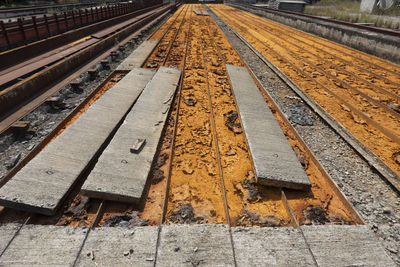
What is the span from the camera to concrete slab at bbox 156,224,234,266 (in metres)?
3.16

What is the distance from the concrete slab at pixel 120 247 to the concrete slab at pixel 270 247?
134cm

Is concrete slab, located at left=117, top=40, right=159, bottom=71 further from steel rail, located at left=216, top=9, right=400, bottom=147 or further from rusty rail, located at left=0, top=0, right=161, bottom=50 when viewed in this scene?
steel rail, located at left=216, top=9, right=400, bottom=147

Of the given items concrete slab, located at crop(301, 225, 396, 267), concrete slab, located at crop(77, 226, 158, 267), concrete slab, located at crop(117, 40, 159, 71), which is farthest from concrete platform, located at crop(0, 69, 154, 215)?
concrete slab, located at crop(301, 225, 396, 267)

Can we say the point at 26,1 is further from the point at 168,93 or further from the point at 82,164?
the point at 82,164

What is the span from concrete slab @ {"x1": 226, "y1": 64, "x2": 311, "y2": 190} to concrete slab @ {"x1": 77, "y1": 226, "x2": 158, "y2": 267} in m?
2.52

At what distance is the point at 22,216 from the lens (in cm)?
374

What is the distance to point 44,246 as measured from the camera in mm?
3225

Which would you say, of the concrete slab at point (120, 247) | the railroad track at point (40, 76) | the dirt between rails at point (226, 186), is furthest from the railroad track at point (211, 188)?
the railroad track at point (40, 76)

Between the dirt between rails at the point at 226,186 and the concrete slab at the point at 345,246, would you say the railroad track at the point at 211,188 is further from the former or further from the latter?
the concrete slab at the point at 345,246

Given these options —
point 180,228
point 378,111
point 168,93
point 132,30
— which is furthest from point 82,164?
point 132,30

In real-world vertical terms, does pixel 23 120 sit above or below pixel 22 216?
above

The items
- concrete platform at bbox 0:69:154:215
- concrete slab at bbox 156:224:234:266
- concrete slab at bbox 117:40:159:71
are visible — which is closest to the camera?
concrete slab at bbox 156:224:234:266

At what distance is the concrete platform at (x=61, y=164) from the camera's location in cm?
368

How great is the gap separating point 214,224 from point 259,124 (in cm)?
363
